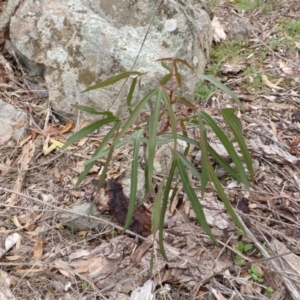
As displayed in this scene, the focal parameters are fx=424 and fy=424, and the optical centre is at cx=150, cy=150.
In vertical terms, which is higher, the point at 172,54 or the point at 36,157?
the point at 172,54

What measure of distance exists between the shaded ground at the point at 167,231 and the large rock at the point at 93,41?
7.6 inches

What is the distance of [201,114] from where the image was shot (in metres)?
1.30

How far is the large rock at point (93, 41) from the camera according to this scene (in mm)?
2303

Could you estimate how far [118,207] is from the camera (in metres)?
1.80

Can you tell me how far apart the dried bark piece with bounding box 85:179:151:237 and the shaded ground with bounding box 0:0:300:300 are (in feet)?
0.18

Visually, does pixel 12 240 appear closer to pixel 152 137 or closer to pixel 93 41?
pixel 152 137

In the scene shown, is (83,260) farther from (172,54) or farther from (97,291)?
(172,54)

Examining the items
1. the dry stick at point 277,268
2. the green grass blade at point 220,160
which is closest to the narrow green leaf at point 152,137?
the green grass blade at point 220,160

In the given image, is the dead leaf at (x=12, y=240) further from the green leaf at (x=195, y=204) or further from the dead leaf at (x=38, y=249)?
the green leaf at (x=195, y=204)

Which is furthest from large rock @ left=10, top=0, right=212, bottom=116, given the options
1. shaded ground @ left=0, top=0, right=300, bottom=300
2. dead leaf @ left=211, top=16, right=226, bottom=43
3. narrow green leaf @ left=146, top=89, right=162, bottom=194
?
narrow green leaf @ left=146, top=89, right=162, bottom=194

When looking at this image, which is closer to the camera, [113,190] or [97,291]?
[97,291]

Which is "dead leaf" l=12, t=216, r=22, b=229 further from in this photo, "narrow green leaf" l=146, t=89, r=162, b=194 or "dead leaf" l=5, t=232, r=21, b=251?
"narrow green leaf" l=146, t=89, r=162, b=194

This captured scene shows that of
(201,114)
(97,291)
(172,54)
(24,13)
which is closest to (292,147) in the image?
(172,54)

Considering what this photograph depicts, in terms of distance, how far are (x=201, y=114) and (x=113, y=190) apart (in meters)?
0.69
